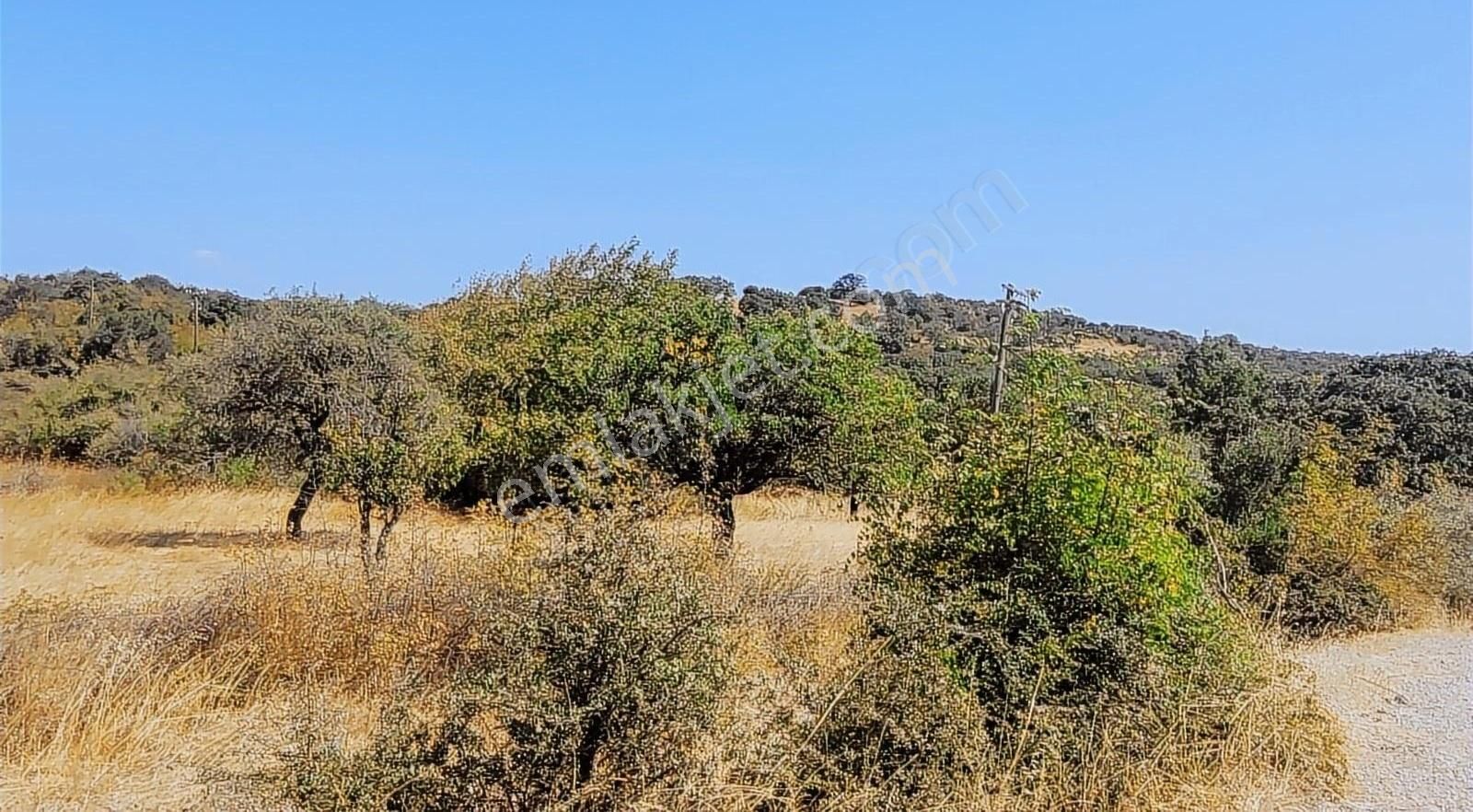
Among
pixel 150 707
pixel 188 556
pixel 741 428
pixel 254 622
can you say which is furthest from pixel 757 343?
pixel 188 556

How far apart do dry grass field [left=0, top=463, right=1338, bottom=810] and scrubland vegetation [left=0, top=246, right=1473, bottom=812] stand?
0.07 ft

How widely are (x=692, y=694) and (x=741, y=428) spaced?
5.23 m

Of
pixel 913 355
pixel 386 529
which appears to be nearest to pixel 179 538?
pixel 386 529

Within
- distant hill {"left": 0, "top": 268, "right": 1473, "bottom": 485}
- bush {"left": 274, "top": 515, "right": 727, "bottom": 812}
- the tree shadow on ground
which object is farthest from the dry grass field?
distant hill {"left": 0, "top": 268, "right": 1473, "bottom": 485}

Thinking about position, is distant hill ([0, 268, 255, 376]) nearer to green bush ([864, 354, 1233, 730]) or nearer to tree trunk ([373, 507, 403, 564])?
tree trunk ([373, 507, 403, 564])

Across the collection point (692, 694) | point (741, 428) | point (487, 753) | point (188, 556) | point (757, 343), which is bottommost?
point (188, 556)

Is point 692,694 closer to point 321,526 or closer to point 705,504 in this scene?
point 705,504

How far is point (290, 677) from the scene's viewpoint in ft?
17.7

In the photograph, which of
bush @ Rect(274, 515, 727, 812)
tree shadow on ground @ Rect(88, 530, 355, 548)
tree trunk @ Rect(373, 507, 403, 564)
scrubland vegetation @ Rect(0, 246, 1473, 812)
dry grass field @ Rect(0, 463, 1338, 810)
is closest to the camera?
bush @ Rect(274, 515, 727, 812)

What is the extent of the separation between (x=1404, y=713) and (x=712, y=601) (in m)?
5.93

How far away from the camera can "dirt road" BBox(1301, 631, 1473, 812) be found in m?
5.02

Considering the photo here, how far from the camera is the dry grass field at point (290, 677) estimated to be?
4.00 metres

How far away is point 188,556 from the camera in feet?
36.2

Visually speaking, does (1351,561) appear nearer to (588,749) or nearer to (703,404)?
(703,404)
